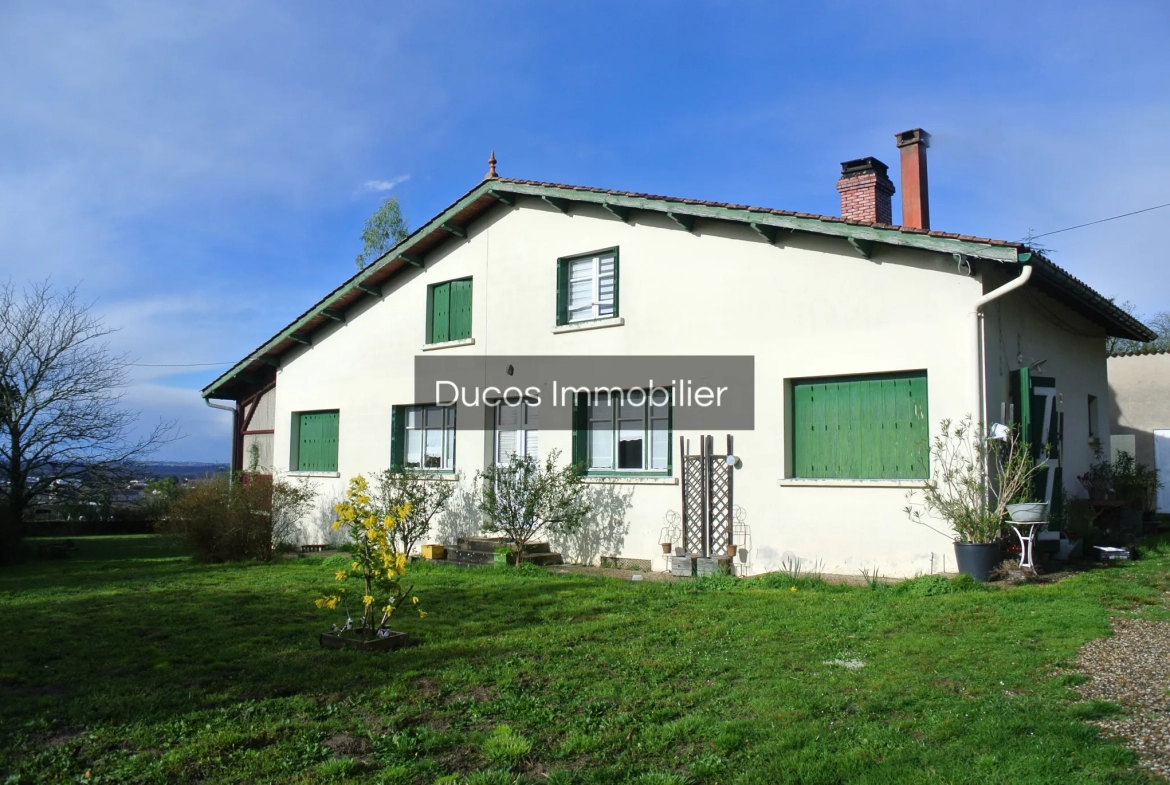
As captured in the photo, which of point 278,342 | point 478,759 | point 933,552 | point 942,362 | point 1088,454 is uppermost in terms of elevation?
point 278,342

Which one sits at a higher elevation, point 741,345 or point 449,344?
point 449,344

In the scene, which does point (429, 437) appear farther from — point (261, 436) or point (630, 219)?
point (261, 436)

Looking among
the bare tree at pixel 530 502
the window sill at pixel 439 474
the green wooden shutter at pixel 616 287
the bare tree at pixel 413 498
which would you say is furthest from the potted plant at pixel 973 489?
the window sill at pixel 439 474

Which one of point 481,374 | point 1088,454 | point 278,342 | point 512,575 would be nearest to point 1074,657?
point 512,575

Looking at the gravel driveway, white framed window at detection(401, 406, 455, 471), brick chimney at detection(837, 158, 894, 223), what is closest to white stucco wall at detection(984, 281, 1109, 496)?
Result: brick chimney at detection(837, 158, 894, 223)

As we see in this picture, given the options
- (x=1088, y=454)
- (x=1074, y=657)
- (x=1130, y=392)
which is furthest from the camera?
(x=1130, y=392)

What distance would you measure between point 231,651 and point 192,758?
280cm

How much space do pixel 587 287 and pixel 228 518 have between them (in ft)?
24.5

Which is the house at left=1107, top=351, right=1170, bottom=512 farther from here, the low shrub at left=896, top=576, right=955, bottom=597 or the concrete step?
the concrete step

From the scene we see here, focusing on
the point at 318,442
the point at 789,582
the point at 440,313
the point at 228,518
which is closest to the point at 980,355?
the point at 789,582

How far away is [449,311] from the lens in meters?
16.4

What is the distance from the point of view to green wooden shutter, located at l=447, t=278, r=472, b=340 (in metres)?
16.1

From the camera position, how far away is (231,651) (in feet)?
24.4

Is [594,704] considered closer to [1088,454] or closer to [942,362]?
[942,362]
